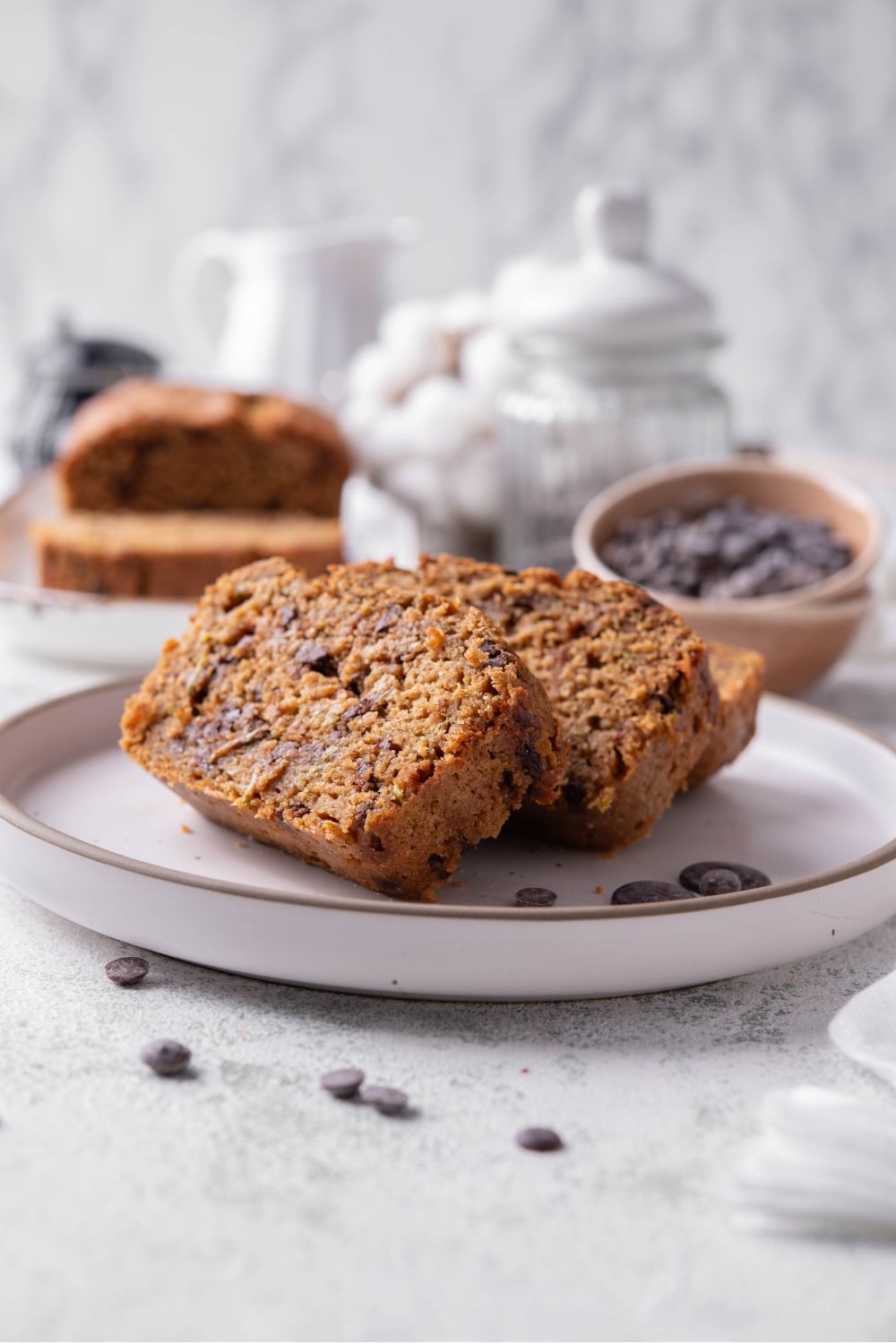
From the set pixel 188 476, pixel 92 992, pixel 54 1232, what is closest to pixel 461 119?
pixel 188 476

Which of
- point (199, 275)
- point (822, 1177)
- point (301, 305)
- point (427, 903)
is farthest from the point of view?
point (199, 275)

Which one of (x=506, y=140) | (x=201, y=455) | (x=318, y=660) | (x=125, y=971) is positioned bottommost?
(x=125, y=971)

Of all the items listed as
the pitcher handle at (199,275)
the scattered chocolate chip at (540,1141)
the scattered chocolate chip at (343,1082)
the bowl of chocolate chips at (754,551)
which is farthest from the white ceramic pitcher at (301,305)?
the scattered chocolate chip at (540,1141)

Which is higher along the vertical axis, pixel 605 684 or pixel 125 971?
pixel 605 684

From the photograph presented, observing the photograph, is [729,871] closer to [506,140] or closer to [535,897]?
[535,897]

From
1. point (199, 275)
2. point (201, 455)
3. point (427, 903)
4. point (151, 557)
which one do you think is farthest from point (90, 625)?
point (199, 275)

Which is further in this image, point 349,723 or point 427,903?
point 349,723
